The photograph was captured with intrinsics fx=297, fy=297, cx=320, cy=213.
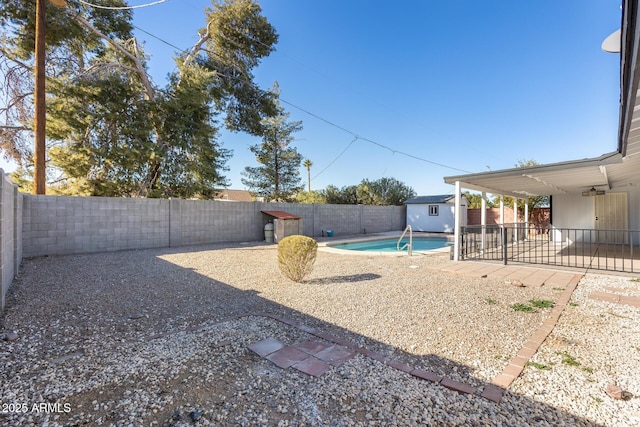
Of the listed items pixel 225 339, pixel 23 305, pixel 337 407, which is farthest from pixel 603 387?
pixel 23 305

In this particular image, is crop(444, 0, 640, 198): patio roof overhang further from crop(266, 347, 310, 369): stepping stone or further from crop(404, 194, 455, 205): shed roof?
crop(404, 194, 455, 205): shed roof

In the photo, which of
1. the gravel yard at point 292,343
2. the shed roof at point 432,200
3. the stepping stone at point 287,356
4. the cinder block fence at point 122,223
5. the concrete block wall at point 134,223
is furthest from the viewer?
the shed roof at point 432,200

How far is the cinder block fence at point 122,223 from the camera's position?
859 centimetres

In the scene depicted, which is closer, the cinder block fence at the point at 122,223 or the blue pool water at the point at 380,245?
the cinder block fence at the point at 122,223

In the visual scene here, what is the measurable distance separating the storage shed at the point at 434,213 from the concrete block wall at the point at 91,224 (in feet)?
55.7

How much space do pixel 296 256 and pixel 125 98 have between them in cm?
1247

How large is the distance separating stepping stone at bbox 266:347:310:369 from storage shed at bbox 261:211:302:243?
33.5 feet

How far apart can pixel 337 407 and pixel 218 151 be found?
15344 mm

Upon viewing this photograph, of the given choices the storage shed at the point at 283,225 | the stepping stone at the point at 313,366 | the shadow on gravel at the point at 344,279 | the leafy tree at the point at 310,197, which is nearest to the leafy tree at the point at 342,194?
the leafy tree at the point at 310,197

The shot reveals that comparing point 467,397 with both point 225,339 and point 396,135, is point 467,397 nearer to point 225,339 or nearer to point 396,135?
point 225,339

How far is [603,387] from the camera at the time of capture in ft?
8.16

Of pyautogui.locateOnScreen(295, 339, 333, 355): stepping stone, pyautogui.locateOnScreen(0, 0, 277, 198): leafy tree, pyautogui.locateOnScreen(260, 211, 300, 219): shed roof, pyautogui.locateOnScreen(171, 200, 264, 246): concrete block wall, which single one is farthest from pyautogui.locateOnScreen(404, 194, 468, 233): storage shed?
pyautogui.locateOnScreen(295, 339, 333, 355): stepping stone

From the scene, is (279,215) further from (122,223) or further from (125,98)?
(125,98)

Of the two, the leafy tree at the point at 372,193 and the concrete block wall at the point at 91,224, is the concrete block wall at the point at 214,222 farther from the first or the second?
the leafy tree at the point at 372,193
